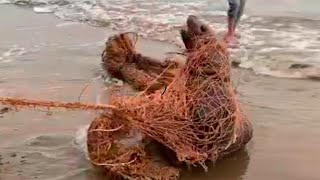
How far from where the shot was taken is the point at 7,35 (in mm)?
12336

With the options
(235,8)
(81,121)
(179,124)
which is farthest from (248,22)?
(179,124)

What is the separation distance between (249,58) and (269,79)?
56.3 inches

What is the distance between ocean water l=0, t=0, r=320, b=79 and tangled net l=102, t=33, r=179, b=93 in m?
2.06

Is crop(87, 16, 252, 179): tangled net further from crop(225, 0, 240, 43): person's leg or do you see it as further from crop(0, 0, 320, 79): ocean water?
crop(225, 0, 240, 43): person's leg

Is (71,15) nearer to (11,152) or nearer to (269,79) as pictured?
(269,79)

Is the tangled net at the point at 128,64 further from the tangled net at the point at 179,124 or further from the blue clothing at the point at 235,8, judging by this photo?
the blue clothing at the point at 235,8

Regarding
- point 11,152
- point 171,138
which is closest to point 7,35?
point 11,152

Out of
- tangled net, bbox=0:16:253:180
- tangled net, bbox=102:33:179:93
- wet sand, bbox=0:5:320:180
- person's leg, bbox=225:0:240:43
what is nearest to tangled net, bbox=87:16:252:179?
tangled net, bbox=0:16:253:180

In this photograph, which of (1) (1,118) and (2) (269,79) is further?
(2) (269,79)

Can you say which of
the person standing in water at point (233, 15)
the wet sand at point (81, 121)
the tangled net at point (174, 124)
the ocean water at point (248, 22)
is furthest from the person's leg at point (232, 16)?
the tangled net at point (174, 124)

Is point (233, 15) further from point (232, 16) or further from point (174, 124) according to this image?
point (174, 124)

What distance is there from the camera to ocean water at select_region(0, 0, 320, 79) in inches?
412

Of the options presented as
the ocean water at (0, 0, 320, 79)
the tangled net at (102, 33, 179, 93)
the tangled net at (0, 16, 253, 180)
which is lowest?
the ocean water at (0, 0, 320, 79)

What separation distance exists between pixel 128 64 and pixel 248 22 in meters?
6.05
